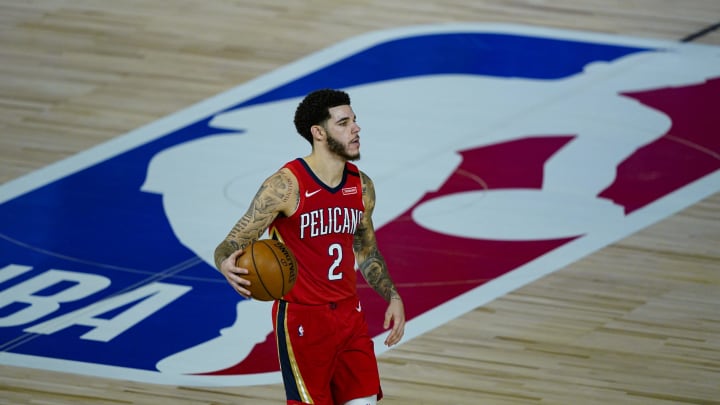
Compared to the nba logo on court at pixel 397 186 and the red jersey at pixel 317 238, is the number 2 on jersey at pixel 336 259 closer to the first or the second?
the red jersey at pixel 317 238

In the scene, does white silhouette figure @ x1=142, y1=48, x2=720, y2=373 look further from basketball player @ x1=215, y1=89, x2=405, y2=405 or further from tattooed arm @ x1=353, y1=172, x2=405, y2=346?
basketball player @ x1=215, y1=89, x2=405, y2=405

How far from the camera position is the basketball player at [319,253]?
5711 millimetres

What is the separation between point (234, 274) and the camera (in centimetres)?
539

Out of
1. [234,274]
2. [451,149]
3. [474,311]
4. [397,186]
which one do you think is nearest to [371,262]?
[234,274]

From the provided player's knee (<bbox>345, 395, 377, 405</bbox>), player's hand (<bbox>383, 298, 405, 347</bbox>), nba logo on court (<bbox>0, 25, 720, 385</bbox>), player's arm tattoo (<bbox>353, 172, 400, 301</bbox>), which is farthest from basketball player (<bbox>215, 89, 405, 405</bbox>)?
nba logo on court (<bbox>0, 25, 720, 385</bbox>)

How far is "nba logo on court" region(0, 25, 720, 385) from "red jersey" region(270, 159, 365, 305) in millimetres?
1858

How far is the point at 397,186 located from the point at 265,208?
4.69 m

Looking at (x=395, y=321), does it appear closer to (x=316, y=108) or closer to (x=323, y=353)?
(x=323, y=353)

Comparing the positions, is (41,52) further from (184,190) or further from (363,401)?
(363,401)

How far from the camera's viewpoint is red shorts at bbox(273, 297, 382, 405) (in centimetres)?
573

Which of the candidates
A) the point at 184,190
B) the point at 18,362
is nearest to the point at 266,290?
the point at 18,362

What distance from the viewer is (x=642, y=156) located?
35.8 ft

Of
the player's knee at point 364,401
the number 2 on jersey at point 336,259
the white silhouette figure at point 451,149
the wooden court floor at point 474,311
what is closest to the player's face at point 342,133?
the number 2 on jersey at point 336,259

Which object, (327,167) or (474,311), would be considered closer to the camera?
(327,167)
